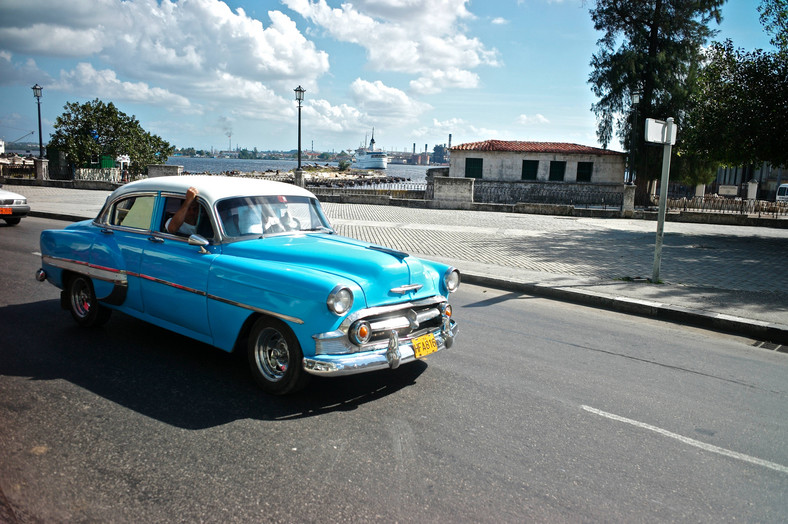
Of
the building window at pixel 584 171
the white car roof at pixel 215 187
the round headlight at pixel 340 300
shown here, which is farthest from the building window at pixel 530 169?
the round headlight at pixel 340 300

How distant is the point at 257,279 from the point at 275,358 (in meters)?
0.69

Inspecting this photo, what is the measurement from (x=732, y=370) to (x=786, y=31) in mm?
17510

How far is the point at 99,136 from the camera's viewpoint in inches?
1494

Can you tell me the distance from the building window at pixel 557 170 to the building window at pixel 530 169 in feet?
3.42

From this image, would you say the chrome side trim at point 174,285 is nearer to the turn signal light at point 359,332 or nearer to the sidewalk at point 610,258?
the turn signal light at point 359,332

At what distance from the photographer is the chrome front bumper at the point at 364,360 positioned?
426 centimetres

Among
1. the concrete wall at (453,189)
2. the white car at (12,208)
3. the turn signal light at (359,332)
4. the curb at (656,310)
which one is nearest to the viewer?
the turn signal light at (359,332)

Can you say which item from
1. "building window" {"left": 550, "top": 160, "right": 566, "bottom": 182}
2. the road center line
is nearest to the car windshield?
the road center line

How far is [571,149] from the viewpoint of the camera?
39.0 meters

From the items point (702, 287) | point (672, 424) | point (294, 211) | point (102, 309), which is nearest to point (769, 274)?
point (702, 287)

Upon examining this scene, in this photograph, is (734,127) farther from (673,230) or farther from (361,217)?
(361,217)

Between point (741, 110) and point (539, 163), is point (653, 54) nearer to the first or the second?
point (539, 163)

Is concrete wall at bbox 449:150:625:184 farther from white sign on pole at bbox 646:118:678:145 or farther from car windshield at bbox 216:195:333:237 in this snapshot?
car windshield at bbox 216:195:333:237

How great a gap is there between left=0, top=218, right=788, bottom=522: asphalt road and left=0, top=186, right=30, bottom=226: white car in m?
10.8
